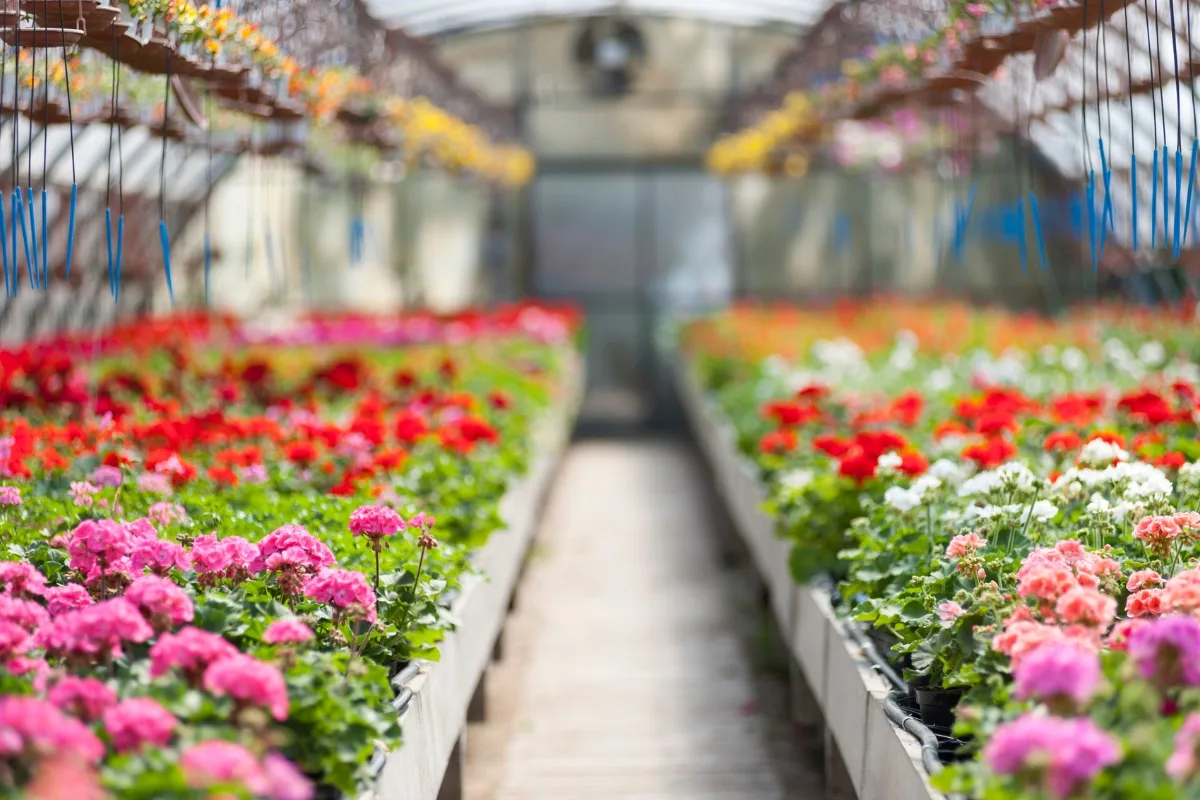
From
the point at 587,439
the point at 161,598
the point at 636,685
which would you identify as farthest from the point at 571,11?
the point at 161,598

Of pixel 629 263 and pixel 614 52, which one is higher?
pixel 614 52

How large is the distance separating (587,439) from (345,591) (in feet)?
41.0

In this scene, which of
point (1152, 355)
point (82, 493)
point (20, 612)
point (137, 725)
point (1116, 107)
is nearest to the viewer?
point (137, 725)

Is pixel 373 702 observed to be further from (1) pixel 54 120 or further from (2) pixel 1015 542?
(1) pixel 54 120

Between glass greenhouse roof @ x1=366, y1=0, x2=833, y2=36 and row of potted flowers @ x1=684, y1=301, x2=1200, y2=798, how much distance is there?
25.7 feet

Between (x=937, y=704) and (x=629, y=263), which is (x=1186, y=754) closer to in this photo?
(x=937, y=704)

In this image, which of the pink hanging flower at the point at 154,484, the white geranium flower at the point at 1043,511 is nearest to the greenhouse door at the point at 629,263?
the pink hanging flower at the point at 154,484

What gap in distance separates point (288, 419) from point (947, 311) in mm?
7248

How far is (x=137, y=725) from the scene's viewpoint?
1886 mm

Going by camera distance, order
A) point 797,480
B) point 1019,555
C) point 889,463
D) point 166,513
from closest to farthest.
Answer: point 1019,555, point 166,513, point 889,463, point 797,480

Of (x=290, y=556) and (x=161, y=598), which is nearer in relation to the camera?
(x=161, y=598)

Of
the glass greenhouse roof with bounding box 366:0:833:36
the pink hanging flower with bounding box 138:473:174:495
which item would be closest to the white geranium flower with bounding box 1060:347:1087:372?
the pink hanging flower with bounding box 138:473:174:495

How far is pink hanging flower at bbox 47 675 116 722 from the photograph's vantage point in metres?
2.00

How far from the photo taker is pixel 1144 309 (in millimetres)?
10883
